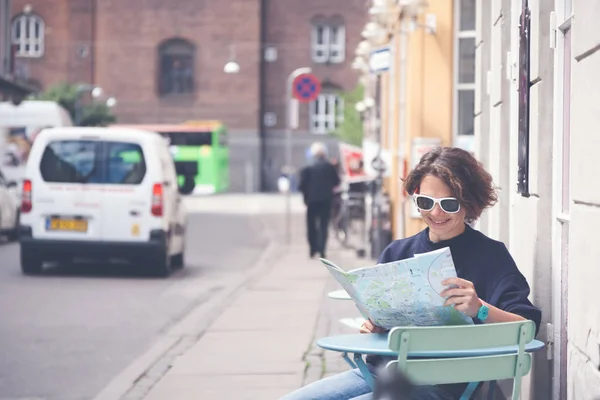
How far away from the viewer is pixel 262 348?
9961mm

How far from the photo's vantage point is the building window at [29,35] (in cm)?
6831

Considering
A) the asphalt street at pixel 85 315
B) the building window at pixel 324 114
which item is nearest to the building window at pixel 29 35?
the building window at pixel 324 114

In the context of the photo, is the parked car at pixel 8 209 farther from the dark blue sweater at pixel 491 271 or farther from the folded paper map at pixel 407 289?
the folded paper map at pixel 407 289

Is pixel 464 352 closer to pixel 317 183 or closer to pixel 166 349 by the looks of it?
pixel 166 349

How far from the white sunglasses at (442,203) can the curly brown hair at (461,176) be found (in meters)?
0.03

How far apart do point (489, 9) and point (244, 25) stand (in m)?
59.9

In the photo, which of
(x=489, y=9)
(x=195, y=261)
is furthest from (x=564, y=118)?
(x=195, y=261)

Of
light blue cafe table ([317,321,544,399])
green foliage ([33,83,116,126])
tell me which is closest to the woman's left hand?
light blue cafe table ([317,321,544,399])

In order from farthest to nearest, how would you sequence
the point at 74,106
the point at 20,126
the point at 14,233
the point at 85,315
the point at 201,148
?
the point at 201,148
the point at 74,106
the point at 20,126
the point at 14,233
the point at 85,315

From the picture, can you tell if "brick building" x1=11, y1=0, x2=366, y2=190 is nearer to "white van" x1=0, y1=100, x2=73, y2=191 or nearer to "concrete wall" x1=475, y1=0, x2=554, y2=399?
"white van" x1=0, y1=100, x2=73, y2=191

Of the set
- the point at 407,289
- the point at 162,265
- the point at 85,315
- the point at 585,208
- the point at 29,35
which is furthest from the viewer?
the point at 29,35

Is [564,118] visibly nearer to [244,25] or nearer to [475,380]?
[475,380]

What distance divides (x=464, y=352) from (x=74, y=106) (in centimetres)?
5644

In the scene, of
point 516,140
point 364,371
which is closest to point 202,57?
point 516,140
